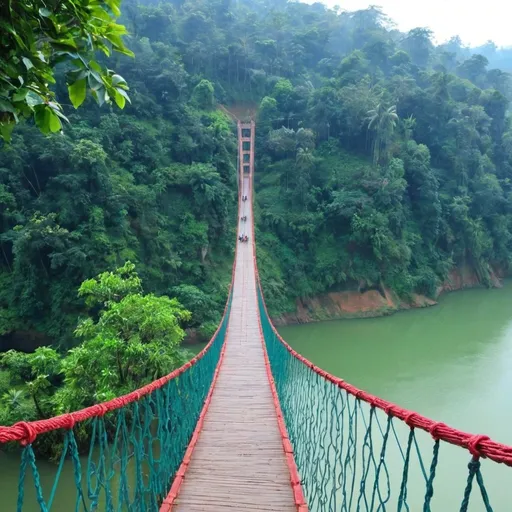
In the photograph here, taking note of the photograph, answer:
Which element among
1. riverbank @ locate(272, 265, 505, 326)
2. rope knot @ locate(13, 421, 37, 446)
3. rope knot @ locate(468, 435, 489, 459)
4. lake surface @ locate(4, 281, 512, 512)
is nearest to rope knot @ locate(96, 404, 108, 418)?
rope knot @ locate(13, 421, 37, 446)

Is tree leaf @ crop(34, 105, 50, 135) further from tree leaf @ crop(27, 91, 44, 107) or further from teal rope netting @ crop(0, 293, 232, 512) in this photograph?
teal rope netting @ crop(0, 293, 232, 512)

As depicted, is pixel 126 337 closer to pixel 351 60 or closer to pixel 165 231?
pixel 165 231

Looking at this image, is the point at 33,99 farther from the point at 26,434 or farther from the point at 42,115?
the point at 26,434

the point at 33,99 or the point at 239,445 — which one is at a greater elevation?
the point at 33,99

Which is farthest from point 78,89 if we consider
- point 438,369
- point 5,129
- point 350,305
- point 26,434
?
point 350,305

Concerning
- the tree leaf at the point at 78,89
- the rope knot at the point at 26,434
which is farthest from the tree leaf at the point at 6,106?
the rope knot at the point at 26,434

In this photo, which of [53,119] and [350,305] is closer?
[53,119]

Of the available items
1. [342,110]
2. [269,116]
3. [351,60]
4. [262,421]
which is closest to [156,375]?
[262,421]
